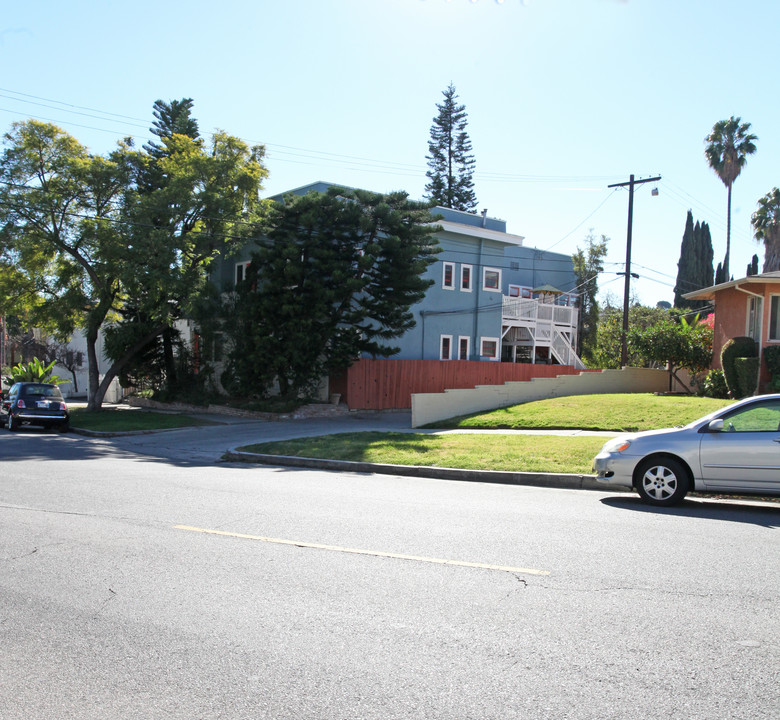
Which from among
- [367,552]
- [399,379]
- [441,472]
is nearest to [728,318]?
[399,379]

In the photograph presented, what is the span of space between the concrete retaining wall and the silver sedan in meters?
12.1

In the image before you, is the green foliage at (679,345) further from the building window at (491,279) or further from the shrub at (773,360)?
the building window at (491,279)

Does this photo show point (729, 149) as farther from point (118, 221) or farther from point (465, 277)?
point (118, 221)

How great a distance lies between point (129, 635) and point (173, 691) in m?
0.90

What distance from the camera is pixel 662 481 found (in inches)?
360

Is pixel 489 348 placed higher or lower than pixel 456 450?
higher

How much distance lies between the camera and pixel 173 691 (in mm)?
3697

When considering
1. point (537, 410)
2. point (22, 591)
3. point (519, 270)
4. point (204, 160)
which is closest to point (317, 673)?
point (22, 591)

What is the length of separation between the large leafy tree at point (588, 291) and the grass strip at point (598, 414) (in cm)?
2178

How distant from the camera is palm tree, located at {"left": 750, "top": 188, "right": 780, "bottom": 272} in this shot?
159 feet

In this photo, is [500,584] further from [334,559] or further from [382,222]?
[382,222]

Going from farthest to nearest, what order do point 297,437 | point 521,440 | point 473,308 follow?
point 473,308, point 297,437, point 521,440

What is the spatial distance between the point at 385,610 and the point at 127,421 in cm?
2107

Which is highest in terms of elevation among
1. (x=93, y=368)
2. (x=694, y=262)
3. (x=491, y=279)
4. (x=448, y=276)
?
(x=694, y=262)
